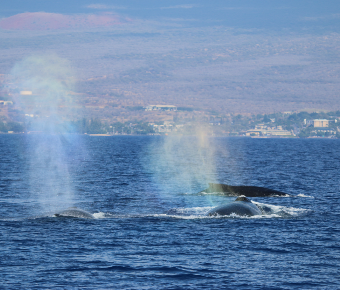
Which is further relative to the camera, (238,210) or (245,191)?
(245,191)

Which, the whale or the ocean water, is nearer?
the ocean water

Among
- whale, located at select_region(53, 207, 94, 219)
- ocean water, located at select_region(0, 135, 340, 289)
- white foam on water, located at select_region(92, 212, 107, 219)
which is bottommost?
ocean water, located at select_region(0, 135, 340, 289)

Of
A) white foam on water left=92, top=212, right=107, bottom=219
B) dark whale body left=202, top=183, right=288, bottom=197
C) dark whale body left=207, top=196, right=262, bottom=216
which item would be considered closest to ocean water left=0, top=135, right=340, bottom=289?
white foam on water left=92, top=212, right=107, bottom=219

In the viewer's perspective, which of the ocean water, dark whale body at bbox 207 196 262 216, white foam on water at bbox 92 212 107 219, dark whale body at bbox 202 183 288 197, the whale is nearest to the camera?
the ocean water

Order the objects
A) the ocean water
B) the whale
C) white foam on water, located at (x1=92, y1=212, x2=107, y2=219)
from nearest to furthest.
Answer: the ocean water → the whale → white foam on water, located at (x1=92, y1=212, x2=107, y2=219)

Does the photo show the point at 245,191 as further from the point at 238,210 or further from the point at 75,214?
the point at 75,214

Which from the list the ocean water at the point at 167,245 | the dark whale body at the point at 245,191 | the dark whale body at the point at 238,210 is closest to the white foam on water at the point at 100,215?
the ocean water at the point at 167,245

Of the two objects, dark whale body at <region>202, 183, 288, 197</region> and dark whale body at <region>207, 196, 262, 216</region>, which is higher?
dark whale body at <region>207, 196, 262, 216</region>

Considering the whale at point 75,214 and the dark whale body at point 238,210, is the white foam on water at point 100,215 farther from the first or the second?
the dark whale body at point 238,210

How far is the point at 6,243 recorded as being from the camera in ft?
79.9

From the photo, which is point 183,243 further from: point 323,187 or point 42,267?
point 323,187

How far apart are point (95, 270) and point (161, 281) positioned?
117 inches

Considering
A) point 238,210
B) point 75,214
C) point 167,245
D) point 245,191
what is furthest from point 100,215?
point 245,191

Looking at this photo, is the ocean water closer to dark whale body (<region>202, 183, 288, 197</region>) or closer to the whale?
the whale
